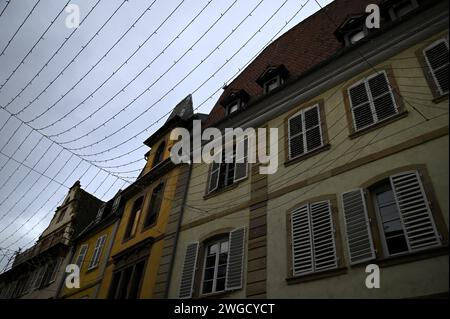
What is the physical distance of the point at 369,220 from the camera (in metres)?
6.95

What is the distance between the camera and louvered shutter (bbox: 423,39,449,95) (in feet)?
24.6

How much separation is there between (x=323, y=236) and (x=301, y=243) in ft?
1.72

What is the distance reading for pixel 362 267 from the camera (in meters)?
6.55

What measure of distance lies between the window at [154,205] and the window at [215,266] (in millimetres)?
3776

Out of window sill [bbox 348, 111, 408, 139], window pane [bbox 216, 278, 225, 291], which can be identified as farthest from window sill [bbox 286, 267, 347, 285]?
window sill [bbox 348, 111, 408, 139]

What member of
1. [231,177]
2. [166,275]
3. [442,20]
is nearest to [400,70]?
[442,20]

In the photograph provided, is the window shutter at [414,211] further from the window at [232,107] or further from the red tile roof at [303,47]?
the window at [232,107]

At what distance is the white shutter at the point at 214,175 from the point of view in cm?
1138

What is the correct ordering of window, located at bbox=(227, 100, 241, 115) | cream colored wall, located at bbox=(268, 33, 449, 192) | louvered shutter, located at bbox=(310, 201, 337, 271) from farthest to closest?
window, located at bbox=(227, 100, 241, 115), cream colored wall, located at bbox=(268, 33, 449, 192), louvered shutter, located at bbox=(310, 201, 337, 271)

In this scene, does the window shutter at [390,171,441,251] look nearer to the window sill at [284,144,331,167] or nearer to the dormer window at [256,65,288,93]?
the window sill at [284,144,331,167]

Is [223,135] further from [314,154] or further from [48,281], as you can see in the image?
[48,281]

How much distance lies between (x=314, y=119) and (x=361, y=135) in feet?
5.56

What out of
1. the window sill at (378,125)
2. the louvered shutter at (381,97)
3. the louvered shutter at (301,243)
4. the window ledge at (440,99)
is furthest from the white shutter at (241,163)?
the window ledge at (440,99)

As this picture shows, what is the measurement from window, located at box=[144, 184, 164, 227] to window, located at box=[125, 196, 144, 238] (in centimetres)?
63
